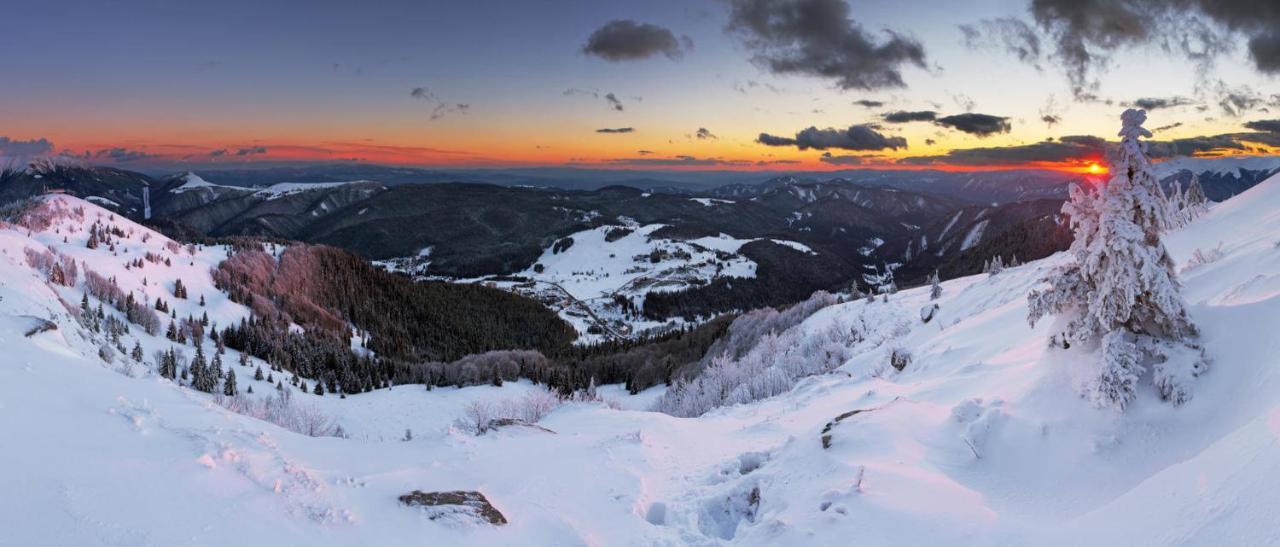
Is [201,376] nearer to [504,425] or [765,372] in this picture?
[504,425]

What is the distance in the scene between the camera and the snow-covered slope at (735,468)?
6738 mm

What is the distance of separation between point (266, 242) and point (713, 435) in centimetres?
7465

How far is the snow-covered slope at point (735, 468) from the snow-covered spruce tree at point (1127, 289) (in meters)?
0.47

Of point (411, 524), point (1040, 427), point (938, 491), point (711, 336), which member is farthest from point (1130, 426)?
point (711, 336)

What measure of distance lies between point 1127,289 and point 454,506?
12509 millimetres

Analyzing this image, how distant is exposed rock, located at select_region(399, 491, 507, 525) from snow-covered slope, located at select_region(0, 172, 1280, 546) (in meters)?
0.18

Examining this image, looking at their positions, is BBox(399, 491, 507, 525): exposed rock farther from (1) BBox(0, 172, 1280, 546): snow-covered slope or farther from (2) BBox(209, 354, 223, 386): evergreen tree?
(2) BBox(209, 354, 223, 386): evergreen tree

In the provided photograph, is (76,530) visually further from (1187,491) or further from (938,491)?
(1187,491)

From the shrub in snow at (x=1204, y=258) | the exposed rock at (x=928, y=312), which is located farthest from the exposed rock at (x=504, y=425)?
the exposed rock at (x=928, y=312)

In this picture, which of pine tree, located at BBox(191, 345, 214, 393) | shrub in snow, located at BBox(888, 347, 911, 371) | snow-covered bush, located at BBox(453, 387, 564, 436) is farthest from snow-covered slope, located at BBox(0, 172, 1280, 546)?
pine tree, located at BBox(191, 345, 214, 393)

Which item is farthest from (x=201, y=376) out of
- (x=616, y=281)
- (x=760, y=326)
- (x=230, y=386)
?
(x=616, y=281)

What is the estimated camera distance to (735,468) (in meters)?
13.0

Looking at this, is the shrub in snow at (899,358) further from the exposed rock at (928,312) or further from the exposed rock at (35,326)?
the exposed rock at (35,326)

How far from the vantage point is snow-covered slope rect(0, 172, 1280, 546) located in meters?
6.74
